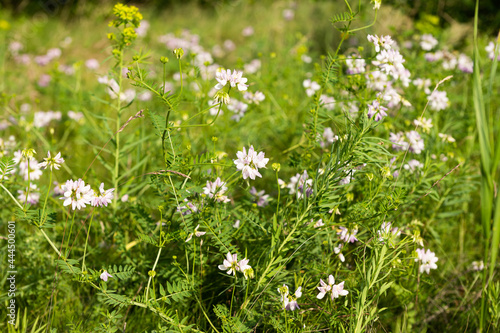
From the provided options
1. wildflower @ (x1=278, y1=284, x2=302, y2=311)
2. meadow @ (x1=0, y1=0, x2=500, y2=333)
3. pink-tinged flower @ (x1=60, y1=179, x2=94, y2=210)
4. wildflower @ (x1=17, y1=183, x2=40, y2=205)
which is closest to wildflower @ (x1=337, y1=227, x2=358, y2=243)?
meadow @ (x1=0, y1=0, x2=500, y2=333)

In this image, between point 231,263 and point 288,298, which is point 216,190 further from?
point 288,298

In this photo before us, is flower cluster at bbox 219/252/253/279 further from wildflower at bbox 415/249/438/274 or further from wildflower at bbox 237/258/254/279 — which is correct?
wildflower at bbox 415/249/438/274

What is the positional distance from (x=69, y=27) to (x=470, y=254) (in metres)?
6.22

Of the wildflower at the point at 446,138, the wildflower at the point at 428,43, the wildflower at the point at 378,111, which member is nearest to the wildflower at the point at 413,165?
the wildflower at the point at 446,138

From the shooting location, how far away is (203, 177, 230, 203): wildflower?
1.47 meters

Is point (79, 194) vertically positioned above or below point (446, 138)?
below

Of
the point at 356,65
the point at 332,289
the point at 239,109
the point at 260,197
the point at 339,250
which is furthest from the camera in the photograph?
the point at 239,109

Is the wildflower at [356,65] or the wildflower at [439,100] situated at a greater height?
the wildflower at [439,100]

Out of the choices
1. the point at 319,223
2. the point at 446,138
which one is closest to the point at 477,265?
the point at 446,138

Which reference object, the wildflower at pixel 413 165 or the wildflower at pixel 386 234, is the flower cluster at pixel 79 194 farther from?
the wildflower at pixel 413 165

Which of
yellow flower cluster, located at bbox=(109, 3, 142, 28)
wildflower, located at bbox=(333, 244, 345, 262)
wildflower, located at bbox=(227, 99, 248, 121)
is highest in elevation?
wildflower, located at bbox=(227, 99, 248, 121)

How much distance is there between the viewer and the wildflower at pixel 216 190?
1474 millimetres

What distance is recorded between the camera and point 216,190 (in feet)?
4.80

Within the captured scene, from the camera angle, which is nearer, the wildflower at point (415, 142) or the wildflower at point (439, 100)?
the wildflower at point (415, 142)
